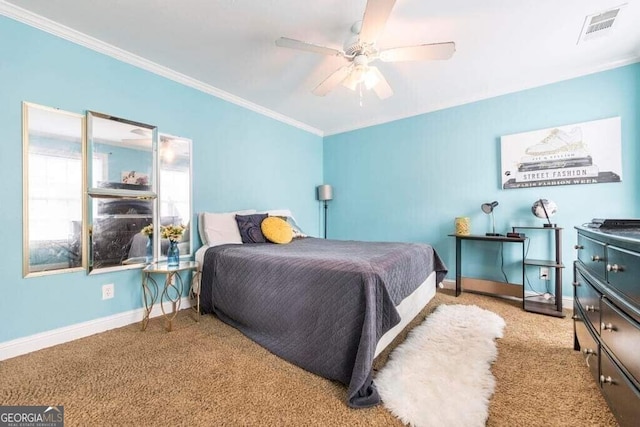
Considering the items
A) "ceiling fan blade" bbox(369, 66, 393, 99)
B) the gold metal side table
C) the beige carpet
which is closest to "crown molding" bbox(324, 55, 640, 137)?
"ceiling fan blade" bbox(369, 66, 393, 99)

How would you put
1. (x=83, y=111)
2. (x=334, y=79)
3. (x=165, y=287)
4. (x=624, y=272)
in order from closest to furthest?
(x=624, y=272) → (x=83, y=111) → (x=334, y=79) → (x=165, y=287)

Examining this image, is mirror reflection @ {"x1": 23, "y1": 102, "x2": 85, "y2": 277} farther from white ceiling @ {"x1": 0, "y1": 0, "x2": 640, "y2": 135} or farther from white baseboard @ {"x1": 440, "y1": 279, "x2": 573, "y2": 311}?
white baseboard @ {"x1": 440, "y1": 279, "x2": 573, "y2": 311}

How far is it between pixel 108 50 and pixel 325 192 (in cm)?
311

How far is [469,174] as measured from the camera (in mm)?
3318

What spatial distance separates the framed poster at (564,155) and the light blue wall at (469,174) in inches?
2.7

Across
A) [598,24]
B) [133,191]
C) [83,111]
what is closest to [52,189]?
[133,191]

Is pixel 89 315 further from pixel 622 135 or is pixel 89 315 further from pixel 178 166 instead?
pixel 622 135

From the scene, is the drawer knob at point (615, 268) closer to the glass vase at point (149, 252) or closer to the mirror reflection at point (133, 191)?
the mirror reflection at point (133, 191)

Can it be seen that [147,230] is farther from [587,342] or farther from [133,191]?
[587,342]

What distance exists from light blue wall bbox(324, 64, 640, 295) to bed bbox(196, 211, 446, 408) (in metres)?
1.36

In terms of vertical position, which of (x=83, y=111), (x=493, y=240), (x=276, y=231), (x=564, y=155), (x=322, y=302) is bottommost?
(x=322, y=302)

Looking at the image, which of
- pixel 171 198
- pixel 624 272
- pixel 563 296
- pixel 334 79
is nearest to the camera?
pixel 624 272

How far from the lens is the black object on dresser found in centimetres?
96

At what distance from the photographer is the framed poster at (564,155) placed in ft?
8.38
